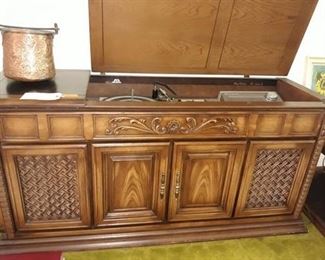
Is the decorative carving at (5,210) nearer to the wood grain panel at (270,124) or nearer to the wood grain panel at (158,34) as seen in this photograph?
the wood grain panel at (158,34)

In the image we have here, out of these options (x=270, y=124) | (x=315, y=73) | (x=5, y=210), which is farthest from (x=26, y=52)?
(x=315, y=73)

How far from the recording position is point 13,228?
1.33 meters

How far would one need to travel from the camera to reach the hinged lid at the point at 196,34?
1319 millimetres

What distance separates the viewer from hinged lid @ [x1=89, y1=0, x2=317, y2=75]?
1.32 m

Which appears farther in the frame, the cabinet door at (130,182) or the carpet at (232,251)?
the carpet at (232,251)

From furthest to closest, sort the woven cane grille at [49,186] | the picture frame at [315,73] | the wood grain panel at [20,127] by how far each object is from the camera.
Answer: the picture frame at [315,73]
the woven cane grille at [49,186]
the wood grain panel at [20,127]

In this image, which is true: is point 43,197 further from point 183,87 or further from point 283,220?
point 283,220

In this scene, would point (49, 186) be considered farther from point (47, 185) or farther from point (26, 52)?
point (26, 52)

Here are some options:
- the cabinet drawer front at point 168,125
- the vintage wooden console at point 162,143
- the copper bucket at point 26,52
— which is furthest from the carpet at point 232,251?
the copper bucket at point 26,52

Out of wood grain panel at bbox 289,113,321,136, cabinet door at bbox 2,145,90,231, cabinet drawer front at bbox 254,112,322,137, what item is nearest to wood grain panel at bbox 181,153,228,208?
cabinet drawer front at bbox 254,112,322,137

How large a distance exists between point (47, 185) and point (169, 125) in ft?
1.94

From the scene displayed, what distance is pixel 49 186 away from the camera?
1272 millimetres

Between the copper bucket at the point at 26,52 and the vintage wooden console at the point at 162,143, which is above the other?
the copper bucket at the point at 26,52

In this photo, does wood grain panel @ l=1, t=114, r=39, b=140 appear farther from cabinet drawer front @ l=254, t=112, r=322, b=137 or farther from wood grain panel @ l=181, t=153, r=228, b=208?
cabinet drawer front @ l=254, t=112, r=322, b=137
